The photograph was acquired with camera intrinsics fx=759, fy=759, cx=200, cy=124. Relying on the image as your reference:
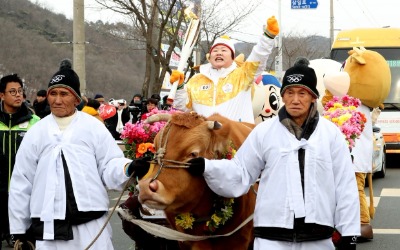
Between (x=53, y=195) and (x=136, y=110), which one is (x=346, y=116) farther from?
(x=136, y=110)

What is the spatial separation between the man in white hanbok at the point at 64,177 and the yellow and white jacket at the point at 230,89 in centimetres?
201

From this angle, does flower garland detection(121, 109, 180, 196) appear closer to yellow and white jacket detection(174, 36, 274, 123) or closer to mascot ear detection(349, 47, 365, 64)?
yellow and white jacket detection(174, 36, 274, 123)

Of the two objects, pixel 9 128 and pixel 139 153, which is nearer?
pixel 139 153

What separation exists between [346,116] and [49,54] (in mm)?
49201

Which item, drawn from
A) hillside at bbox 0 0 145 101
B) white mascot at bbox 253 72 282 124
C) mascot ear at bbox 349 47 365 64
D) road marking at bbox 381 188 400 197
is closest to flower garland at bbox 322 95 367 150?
mascot ear at bbox 349 47 365 64

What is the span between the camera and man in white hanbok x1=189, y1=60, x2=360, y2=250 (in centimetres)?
506

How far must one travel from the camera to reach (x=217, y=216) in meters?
5.75

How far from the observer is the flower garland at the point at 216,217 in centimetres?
571

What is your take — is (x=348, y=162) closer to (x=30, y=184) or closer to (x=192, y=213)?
(x=192, y=213)

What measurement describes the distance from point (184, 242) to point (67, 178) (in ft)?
3.93

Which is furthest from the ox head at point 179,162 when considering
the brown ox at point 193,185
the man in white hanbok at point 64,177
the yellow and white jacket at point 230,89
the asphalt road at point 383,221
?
the asphalt road at point 383,221

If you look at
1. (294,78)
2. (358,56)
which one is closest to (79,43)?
(358,56)

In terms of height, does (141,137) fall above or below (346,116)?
below

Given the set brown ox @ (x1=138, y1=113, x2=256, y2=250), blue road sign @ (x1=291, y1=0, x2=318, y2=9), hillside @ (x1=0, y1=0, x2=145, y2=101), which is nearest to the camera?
brown ox @ (x1=138, y1=113, x2=256, y2=250)
